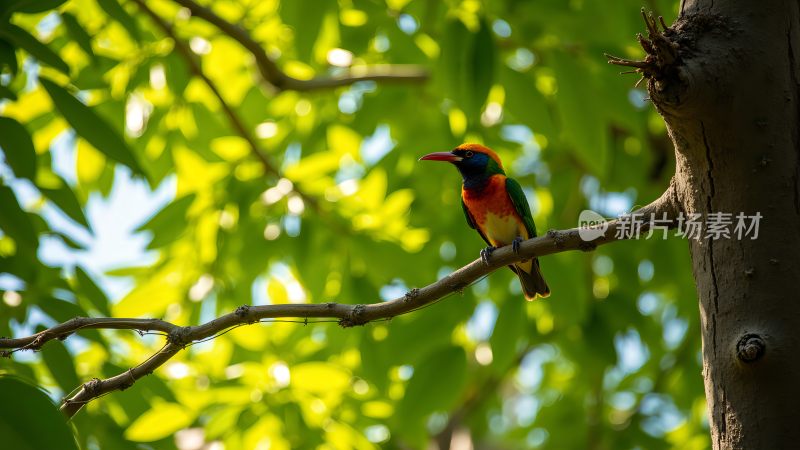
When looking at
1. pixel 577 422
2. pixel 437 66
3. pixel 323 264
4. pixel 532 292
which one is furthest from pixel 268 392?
pixel 577 422

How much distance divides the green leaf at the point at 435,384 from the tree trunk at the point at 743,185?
8.29 ft

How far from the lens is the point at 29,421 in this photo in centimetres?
214

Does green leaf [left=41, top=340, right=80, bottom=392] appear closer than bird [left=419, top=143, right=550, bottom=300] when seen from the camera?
Yes

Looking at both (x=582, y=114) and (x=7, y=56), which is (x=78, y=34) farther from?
(x=582, y=114)

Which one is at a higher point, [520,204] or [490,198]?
[490,198]

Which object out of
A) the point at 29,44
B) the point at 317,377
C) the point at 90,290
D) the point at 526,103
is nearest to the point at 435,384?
the point at 317,377

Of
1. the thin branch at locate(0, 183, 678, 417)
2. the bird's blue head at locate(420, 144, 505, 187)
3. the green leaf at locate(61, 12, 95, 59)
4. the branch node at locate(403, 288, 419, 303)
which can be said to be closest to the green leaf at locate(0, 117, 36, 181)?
the green leaf at locate(61, 12, 95, 59)

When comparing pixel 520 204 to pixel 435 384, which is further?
pixel 520 204

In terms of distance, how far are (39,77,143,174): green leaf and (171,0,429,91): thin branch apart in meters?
1.93

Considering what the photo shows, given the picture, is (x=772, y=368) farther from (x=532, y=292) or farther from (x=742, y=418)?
(x=532, y=292)

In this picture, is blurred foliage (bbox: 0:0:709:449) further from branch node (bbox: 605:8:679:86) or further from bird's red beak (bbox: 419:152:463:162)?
branch node (bbox: 605:8:679:86)

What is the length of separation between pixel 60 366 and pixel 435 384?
2267 mm

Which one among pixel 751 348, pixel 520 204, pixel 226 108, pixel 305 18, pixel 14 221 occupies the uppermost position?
pixel 226 108

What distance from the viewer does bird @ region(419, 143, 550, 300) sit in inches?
218
